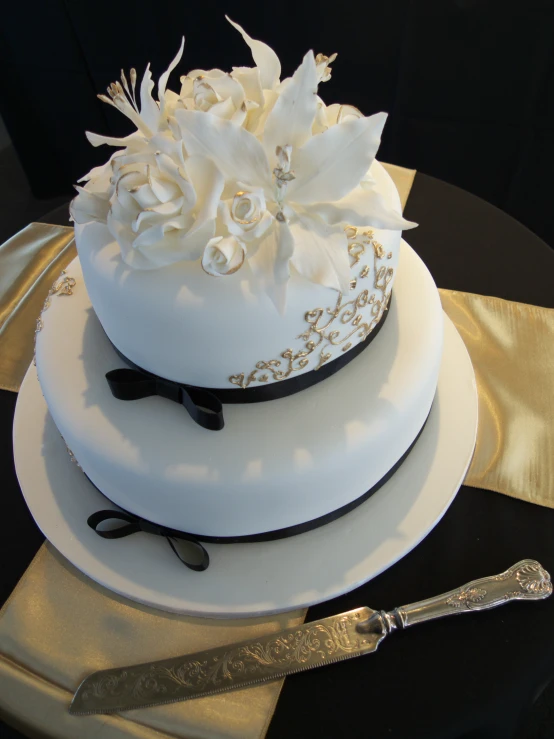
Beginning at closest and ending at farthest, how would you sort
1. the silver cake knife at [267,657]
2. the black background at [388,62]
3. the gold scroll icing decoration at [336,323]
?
the gold scroll icing decoration at [336,323] < the silver cake knife at [267,657] < the black background at [388,62]

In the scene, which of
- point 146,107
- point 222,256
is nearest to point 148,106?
point 146,107

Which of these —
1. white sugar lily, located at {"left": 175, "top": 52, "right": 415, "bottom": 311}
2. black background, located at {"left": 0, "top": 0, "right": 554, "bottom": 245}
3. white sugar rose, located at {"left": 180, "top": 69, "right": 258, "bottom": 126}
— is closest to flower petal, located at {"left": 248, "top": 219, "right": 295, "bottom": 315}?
white sugar lily, located at {"left": 175, "top": 52, "right": 415, "bottom": 311}

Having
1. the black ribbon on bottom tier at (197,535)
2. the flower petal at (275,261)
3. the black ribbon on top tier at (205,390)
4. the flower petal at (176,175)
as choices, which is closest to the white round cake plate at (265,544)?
the black ribbon on bottom tier at (197,535)

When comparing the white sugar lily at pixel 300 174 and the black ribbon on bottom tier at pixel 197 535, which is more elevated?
the white sugar lily at pixel 300 174

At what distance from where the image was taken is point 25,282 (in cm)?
144

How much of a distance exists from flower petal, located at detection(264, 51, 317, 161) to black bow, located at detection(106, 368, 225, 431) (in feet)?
1.03

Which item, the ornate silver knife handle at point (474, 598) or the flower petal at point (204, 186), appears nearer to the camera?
the flower petal at point (204, 186)

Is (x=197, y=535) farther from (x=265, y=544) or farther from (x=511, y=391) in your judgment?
(x=511, y=391)

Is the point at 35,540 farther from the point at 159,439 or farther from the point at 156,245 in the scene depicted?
the point at 156,245

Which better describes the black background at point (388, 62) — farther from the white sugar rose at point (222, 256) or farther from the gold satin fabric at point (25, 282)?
the white sugar rose at point (222, 256)

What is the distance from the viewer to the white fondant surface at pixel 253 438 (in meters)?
0.76

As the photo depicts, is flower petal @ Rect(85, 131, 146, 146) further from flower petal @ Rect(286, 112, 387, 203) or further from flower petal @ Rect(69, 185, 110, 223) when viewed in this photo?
flower petal @ Rect(286, 112, 387, 203)

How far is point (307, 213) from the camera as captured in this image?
2.12ft

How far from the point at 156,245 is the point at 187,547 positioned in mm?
512
